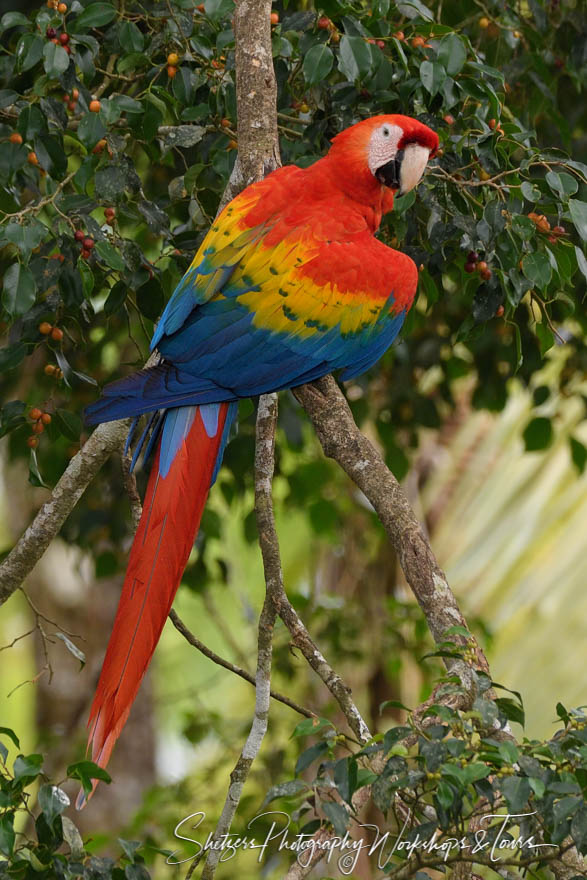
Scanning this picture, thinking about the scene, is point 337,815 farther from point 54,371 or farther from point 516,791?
point 54,371

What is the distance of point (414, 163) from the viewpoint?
175 cm

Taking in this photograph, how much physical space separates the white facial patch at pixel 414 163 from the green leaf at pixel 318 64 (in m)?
0.22

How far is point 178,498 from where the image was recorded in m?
1.65

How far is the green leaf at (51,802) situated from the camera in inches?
49.6

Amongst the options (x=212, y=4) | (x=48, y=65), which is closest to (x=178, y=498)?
(x=48, y=65)

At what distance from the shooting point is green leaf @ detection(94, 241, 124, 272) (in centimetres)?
160

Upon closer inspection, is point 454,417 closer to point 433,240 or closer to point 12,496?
point 12,496

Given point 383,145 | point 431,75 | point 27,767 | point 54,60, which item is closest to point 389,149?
point 383,145

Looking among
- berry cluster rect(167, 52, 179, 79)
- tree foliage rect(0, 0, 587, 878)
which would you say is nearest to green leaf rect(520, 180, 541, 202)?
tree foliage rect(0, 0, 587, 878)

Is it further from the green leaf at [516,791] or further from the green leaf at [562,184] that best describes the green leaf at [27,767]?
the green leaf at [562,184]

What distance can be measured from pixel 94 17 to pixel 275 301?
0.59m

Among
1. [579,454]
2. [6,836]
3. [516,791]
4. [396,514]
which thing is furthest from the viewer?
[579,454]

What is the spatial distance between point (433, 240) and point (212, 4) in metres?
0.57

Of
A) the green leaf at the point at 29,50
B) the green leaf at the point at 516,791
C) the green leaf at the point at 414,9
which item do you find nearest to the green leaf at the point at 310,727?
the green leaf at the point at 516,791
